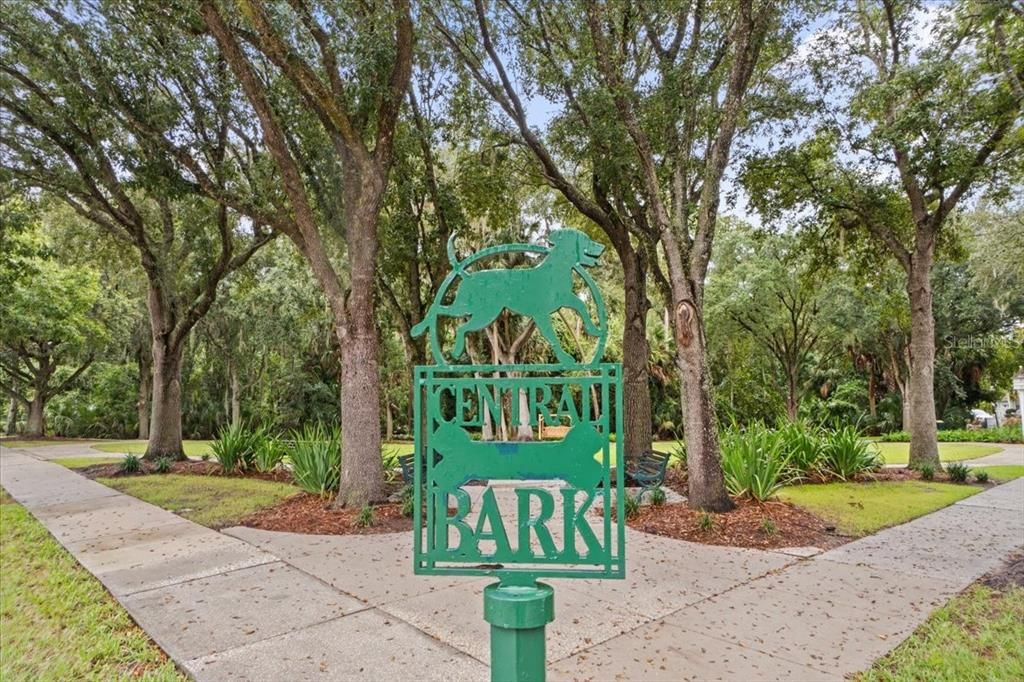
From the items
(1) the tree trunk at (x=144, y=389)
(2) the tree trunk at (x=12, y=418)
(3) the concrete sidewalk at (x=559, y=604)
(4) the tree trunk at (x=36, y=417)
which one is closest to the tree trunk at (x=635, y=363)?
(3) the concrete sidewalk at (x=559, y=604)

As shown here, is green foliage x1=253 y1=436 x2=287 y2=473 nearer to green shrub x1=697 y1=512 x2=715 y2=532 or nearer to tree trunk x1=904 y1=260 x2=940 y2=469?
green shrub x1=697 y1=512 x2=715 y2=532

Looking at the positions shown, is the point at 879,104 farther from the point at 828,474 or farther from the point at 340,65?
the point at 340,65

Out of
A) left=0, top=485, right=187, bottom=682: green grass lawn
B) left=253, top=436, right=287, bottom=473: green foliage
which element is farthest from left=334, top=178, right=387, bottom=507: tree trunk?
left=253, top=436, right=287, bottom=473: green foliage

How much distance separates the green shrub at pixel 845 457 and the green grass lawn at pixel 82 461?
14.7 metres

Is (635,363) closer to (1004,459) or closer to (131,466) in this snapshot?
(1004,459)

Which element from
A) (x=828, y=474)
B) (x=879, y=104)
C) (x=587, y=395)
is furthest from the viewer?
(x=828, y=474)

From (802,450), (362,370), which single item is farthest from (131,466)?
(802,450)

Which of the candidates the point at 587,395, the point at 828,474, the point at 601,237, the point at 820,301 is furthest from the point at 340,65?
the point at 820,301

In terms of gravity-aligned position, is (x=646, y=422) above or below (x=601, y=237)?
below

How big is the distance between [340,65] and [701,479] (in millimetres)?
6887

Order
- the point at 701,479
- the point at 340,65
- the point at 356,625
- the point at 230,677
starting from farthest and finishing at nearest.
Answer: the point at 340,65 → the point at 701,479 → the point at 356,625 → the point at 230,677

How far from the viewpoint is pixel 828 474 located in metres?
10.0

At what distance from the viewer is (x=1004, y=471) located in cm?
1116

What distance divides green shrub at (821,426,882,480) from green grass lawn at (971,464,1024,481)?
2.39 meters
